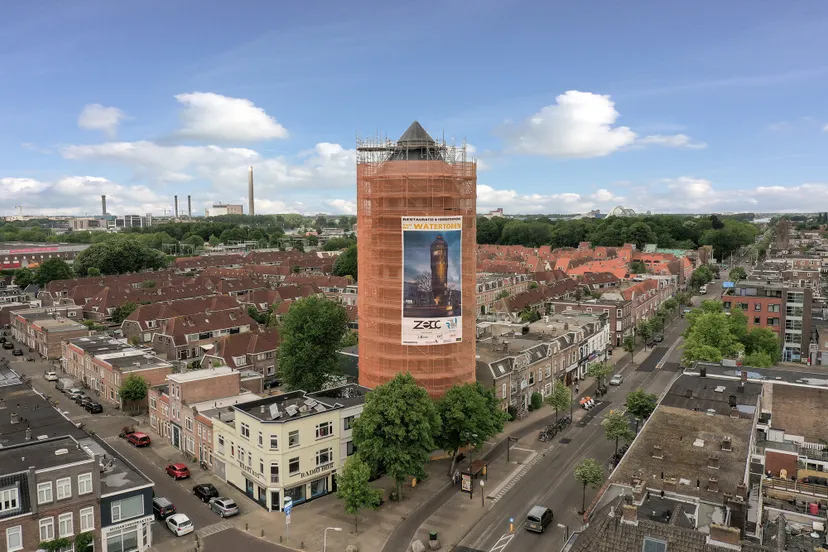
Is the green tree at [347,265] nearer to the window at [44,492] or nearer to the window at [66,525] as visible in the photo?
the window at [66,525]

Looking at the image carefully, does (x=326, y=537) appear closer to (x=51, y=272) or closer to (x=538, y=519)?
(x=538, y=519)

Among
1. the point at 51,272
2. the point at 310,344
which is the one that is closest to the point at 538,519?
the point at 310,344

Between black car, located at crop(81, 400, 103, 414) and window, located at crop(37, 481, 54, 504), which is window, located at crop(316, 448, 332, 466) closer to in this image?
window, located at crop(37, 481, 54, 504)

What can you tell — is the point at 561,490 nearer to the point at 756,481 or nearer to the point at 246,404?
the point at 756,481

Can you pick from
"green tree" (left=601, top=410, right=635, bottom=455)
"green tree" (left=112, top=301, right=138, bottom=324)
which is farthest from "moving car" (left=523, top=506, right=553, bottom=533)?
"green tree" (left=112, top=301, right=138, bottom=324)

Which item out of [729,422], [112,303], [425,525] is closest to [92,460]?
[425,525]

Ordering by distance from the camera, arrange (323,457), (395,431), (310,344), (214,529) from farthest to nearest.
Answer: (310,344) < (323,457) < (395,431) < (214,529)

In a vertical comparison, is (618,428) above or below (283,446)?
below
